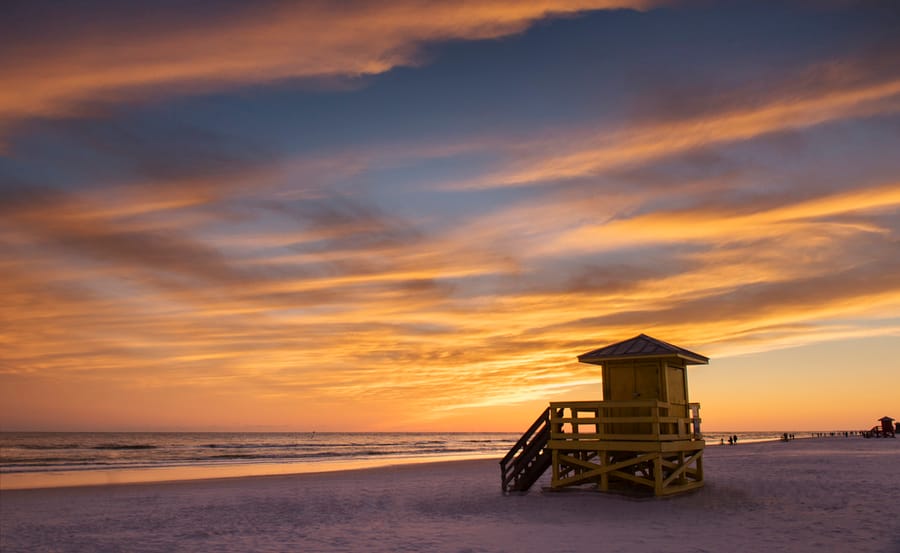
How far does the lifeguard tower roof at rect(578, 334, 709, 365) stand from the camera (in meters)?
17.3

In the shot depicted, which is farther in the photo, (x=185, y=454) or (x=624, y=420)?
(x=185, y=454)

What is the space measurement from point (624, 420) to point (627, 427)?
0.90 meters

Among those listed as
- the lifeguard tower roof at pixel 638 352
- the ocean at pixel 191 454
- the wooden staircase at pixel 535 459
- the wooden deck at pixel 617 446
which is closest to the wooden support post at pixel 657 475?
the wooden deck at pixel 617 446

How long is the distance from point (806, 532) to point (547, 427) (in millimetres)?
7808

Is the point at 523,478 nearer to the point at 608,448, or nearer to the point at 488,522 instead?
the point at 608,448

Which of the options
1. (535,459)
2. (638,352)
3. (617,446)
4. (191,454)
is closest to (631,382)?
(638,352)

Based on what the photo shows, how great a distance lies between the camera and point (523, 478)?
1861 cm

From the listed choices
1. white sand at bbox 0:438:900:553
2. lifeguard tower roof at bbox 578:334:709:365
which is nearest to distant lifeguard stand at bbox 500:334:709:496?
lifeguard tower roof at bbox 578:334:709:365

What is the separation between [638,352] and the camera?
17.5 metres

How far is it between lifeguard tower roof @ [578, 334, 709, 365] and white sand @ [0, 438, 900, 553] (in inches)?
136

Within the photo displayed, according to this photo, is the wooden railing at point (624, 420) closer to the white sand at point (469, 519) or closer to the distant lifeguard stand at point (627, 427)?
the distant lifeguard stand at point (627, 427)

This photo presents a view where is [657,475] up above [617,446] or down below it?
below

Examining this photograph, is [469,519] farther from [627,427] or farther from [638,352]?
[638,352]

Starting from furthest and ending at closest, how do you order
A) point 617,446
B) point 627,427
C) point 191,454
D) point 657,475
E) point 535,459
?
point 191,454
point 535,459
point 627,427
point 617,446
point 657,475
